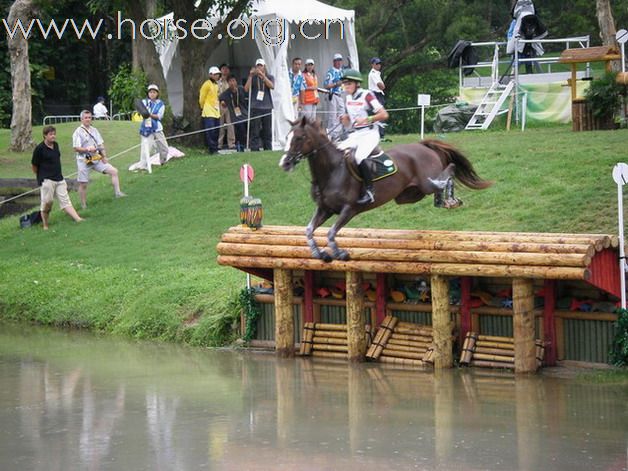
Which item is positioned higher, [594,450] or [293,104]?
[293,104]

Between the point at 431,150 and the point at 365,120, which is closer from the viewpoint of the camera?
the point at 365,120

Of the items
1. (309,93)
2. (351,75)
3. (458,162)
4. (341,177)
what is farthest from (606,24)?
(341,177)

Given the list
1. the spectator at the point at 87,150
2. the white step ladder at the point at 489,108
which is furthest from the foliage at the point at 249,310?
the white step ladder at the point at 489,108

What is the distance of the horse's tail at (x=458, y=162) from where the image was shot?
48.8ft

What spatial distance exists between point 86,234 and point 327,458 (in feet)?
42.0

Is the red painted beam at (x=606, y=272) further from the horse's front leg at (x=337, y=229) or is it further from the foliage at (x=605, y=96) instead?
the foliage at (x=605, y=96)

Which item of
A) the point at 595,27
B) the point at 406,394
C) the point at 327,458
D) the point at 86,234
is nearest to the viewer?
the point at 327,458

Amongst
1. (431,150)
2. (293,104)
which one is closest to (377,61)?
(293,104)

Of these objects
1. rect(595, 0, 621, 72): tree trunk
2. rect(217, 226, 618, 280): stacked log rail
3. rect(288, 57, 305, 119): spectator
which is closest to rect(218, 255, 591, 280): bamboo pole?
rect(217, 226, 618, 280): stacked log rail

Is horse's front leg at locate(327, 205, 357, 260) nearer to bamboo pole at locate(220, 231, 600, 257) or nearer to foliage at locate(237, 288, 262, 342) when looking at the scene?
bamboo pole at locate(220, 231, 600, 257)

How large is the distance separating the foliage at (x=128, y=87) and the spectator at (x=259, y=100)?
9.34ft

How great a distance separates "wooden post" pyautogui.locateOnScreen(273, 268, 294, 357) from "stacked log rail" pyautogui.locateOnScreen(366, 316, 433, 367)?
1.18 metres

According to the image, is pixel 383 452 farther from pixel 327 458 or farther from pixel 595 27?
pixel 595 27

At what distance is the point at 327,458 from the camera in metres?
10.1
